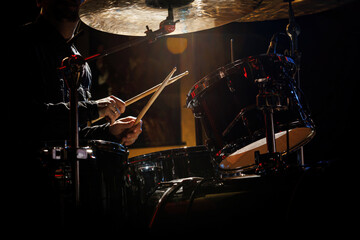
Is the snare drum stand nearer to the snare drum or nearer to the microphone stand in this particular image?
the snare drum

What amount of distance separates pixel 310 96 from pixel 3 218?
2537 mm

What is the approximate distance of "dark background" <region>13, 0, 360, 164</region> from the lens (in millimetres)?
3082

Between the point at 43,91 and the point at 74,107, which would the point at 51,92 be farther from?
the point at 74,107

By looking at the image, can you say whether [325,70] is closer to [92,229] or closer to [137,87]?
[137,87]

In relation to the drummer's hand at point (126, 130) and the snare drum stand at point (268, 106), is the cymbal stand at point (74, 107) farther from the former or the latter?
the snare drum stand at point (268, 106)

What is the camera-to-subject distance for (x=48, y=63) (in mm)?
1948

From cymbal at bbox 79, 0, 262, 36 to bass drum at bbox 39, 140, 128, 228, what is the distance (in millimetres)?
717

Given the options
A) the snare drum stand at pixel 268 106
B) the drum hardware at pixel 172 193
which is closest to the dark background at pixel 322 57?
the snare drum stand at pixel 268 106

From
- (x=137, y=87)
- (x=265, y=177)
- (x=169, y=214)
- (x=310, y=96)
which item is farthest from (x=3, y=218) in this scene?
(x=310, y=96)

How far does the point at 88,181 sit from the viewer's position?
1391 millimetres

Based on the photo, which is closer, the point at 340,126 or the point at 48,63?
the point at 48,63

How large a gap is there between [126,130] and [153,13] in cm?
62

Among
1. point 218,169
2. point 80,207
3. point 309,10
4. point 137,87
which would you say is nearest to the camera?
point 80,207

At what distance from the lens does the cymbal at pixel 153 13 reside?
183 cm
